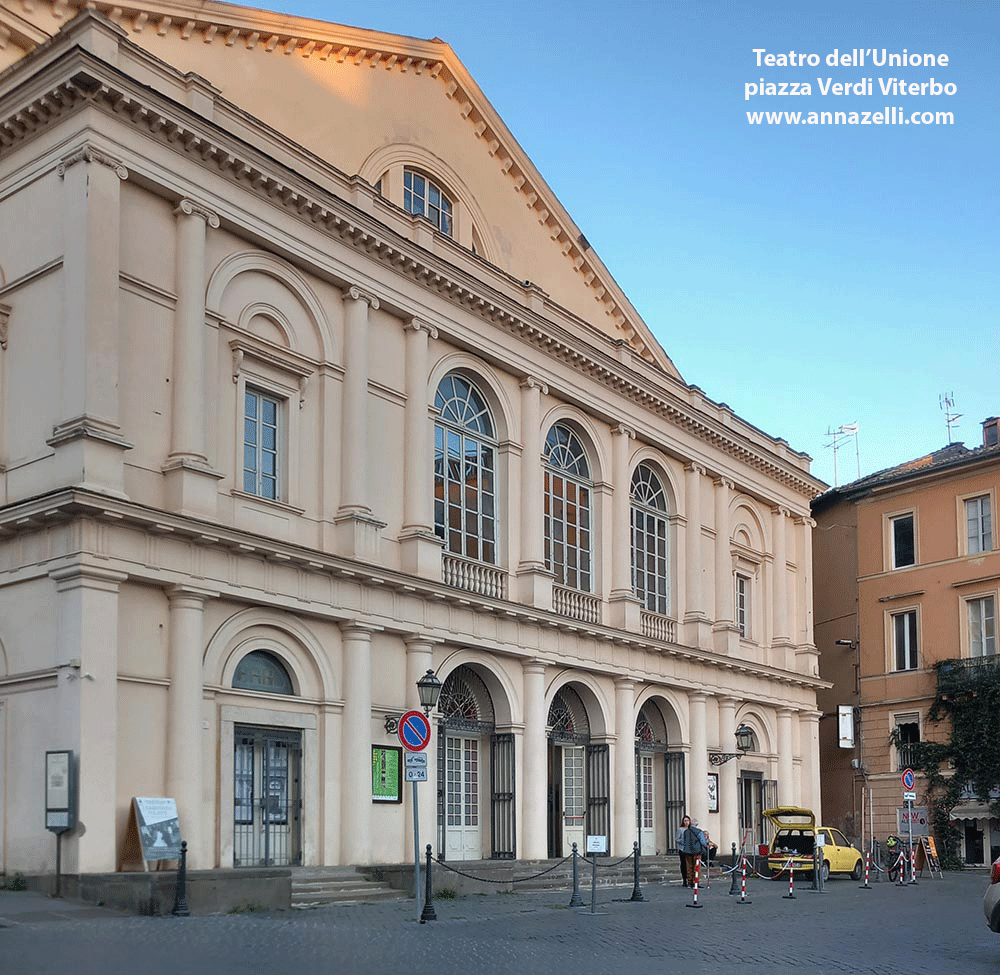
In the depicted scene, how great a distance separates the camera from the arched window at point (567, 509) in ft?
102

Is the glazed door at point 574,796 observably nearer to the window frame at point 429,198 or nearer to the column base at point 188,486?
the window frame at point 429,198

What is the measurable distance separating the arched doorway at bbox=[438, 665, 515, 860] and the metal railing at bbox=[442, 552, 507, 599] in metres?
1.62

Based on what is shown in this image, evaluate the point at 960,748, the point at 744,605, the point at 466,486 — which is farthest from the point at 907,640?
the point at 466,486

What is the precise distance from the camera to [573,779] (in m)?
31.4


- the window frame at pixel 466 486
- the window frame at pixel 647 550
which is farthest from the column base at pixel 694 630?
the window frame at pixel 466 486

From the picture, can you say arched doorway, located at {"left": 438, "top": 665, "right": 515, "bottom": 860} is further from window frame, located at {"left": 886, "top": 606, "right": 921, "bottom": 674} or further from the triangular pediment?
window frame, located at {"left": 886, "top": 606, "right": 921, "bottom": 674}

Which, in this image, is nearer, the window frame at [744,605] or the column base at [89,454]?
the column base at [89,454]

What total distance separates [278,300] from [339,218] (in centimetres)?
194

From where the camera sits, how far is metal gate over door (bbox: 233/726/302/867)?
22.6 metres

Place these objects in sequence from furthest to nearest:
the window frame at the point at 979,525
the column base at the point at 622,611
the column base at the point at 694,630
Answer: the window frame at the point at 979,525 < the column base at the point at 694,630 < the column base at the point at 622,611

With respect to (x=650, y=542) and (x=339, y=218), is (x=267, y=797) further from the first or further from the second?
(x=650, y=542)

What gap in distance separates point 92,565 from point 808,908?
498 inches

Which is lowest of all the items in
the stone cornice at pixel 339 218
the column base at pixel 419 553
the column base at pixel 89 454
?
the column base at pixel 419 553

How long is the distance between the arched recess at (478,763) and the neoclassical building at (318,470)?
0.07m
